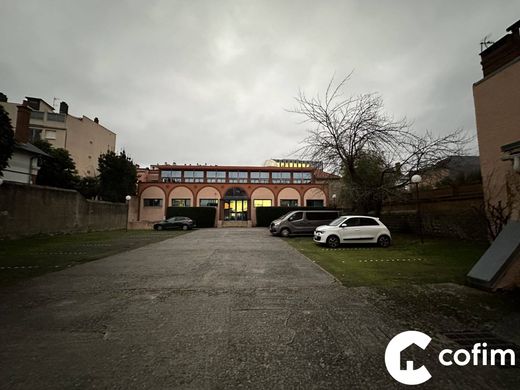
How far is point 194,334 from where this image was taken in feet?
10.4

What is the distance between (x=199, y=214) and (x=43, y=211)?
18.1m

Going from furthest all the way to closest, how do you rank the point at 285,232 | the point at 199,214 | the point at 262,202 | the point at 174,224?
the point at 262,202 < the point at 199,214 < the point at 174,224 < the point at 285,232

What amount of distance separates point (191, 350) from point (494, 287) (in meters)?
5.71

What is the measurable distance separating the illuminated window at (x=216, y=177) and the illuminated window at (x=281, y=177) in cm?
812

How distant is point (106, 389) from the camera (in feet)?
6.97

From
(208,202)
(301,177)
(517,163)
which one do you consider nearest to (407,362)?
(517,163)

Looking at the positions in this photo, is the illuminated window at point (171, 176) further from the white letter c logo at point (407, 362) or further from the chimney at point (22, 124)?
the white letter c logo at point (407, 362)

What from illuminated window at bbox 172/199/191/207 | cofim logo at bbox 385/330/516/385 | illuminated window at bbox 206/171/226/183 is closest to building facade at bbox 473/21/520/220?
cofim logo at bbox 385/330/516/385

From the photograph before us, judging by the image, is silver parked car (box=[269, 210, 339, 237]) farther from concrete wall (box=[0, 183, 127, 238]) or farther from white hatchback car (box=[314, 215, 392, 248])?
concrete wall (box=[0, 183, 127, 238])

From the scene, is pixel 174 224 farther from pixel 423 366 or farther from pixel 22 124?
pixel 423 366

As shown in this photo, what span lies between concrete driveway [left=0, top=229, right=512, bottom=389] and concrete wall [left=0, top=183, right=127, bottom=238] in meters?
12.2

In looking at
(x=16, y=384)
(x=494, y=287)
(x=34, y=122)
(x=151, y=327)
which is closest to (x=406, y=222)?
(x=494, y=287)

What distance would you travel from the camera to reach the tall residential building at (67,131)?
A: 31266mm

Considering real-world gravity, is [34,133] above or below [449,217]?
above
